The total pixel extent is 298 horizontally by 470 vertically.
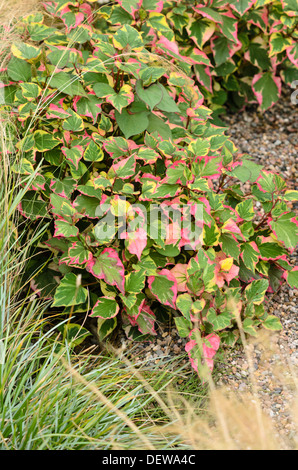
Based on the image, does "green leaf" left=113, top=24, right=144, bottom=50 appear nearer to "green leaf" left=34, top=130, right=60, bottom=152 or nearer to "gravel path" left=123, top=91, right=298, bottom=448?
"green leaf" left=34, top=130, right=60, bottom=152

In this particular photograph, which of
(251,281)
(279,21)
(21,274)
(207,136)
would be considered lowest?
(21,274)

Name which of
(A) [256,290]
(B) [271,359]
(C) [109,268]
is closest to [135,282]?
(C) [109,268]

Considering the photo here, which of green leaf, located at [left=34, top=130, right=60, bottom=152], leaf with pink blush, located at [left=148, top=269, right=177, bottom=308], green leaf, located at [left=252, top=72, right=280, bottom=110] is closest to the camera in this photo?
leaf with pink blush, located at [left=148, top=269, right=177, bottom=308]

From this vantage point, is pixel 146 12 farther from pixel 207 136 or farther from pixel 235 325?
pixel 235 325

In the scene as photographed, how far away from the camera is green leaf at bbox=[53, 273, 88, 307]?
2016 millimetres

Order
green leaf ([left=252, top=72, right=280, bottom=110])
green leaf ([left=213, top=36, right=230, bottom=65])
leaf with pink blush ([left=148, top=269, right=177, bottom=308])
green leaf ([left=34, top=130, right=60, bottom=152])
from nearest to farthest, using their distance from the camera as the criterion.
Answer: leaf with pink blush ([left=148, top=269, right=177, bottom=308]) → green leaf ([left=34, top=130, right=60, bottom=152]) → green leaf ([left=213, top=36, right=230, bottom=65]) → green leaf ([left=252, top=72, right=280, bottom=110])

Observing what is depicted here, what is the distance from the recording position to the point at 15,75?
2213mm

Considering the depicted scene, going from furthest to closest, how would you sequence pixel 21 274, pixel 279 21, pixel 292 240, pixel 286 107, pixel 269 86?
1. pixel 286 107
2. pixel 269 86
3. pixel 279 21
4. pixel 21 274
5. pixel 292 240

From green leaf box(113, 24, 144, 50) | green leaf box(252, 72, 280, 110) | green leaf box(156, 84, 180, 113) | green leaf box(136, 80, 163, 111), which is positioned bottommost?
green leaf box(252, 72, 280, 110)

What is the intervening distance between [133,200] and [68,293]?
0.44 m

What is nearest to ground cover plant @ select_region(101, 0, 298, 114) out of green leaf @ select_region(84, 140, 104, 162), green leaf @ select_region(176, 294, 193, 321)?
green leaf @ select_region(84, 140, 104, 162)

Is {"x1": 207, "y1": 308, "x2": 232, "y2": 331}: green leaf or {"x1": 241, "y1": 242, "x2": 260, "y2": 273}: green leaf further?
{"x1": 241, "y1": 242, "x2": 260, "y2": 273}: green leaf

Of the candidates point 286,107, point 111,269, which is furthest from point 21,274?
point 286,107
